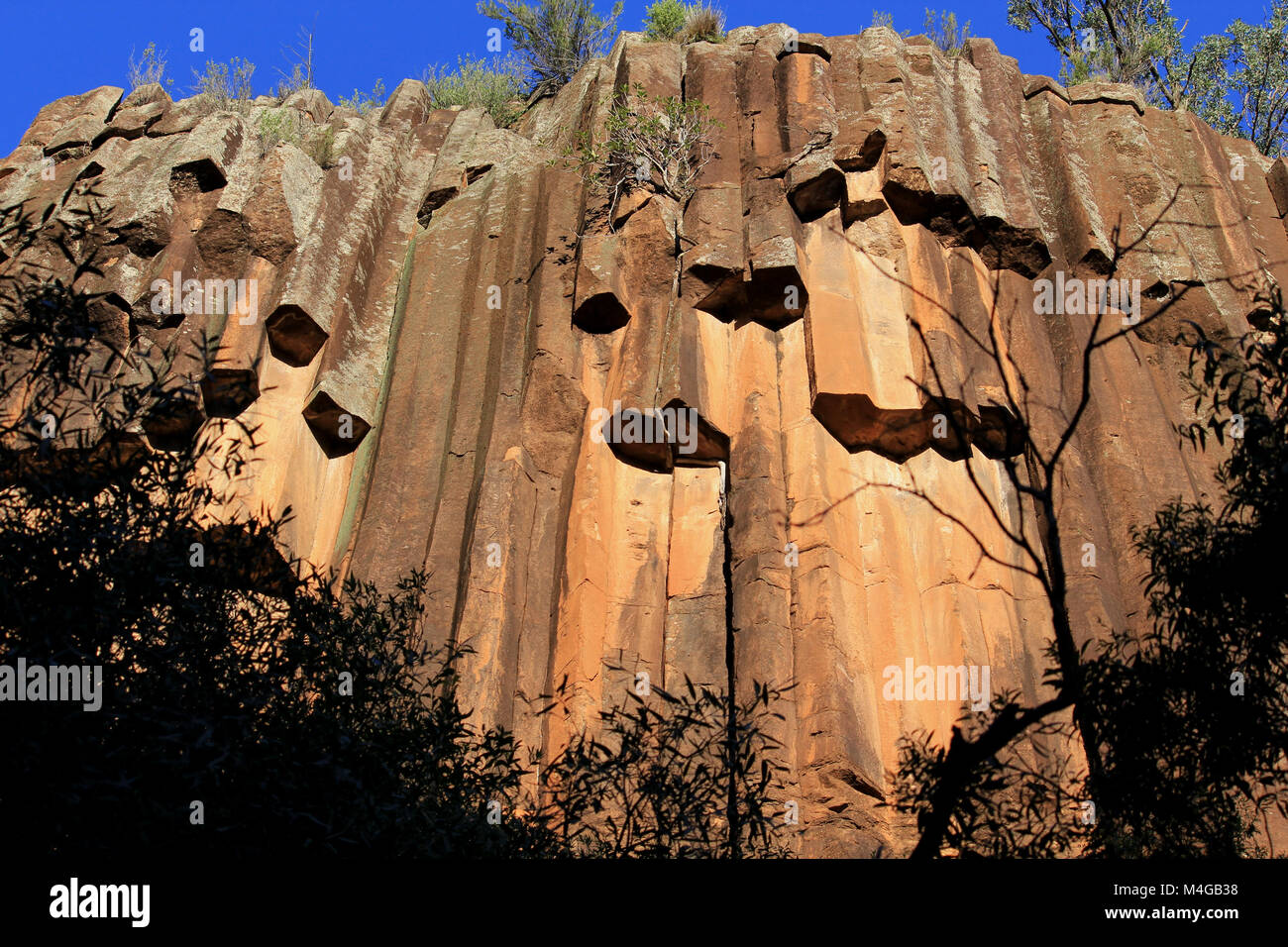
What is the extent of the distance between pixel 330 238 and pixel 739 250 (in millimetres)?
5715

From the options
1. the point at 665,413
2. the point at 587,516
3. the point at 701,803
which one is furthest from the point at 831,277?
the point at 701,803

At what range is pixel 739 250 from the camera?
15484mm

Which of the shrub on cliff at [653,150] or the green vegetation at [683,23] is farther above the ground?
the green vegetation at [683,23]

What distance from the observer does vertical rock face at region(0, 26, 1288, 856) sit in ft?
41.5

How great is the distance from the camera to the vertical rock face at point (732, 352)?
12641 millimetres

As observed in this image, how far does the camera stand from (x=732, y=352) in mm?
15109

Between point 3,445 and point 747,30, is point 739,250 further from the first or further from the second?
point 3,445
